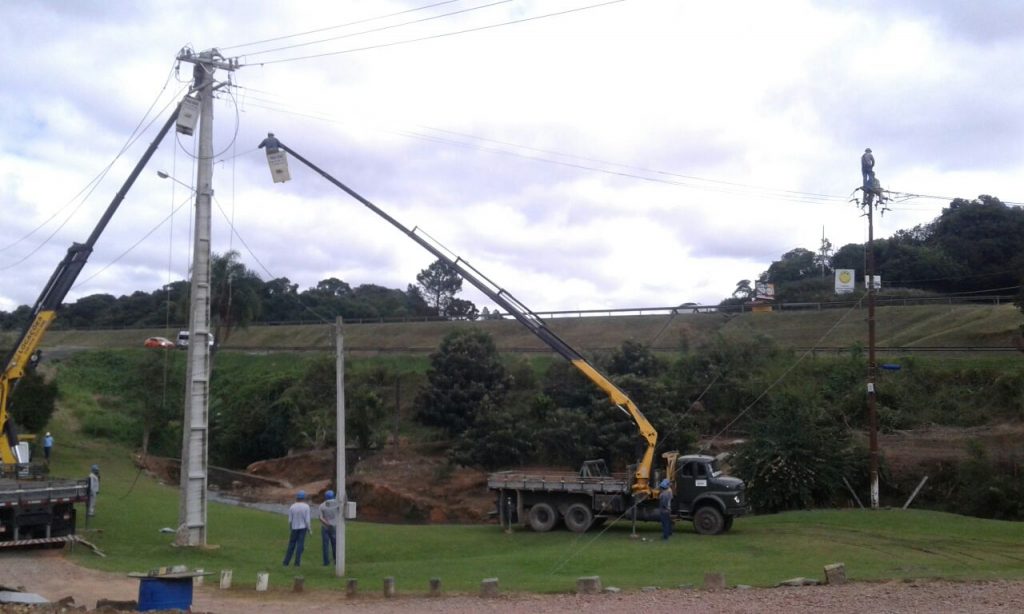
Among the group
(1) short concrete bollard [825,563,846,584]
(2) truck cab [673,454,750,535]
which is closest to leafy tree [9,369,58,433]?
(2) truck cab [673,454,750,535]

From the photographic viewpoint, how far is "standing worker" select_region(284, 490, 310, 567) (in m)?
20.9

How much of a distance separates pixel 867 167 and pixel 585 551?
1806 centimetres

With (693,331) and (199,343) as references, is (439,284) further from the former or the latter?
(199,343)

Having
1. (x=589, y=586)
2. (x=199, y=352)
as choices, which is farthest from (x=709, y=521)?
(x=199, y=352)

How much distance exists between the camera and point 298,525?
69.1 ft

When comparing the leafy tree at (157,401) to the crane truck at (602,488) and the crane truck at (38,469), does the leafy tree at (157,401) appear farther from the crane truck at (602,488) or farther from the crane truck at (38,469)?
the crane truck at (602,488)

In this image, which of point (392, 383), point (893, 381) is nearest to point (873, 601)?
point (893, 381)

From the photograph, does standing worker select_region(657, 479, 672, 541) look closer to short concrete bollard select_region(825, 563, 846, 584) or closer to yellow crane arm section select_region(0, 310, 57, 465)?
short concrete bollard select_region(825, 563, 846, 584)

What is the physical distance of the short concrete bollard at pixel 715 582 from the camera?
16.5 m

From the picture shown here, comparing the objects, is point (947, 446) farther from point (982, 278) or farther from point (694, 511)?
point (982, 278)

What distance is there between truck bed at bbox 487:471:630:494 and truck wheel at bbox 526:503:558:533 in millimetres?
605

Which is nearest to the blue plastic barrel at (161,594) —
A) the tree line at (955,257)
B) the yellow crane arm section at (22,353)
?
the yellow crane arm section at (22,353)

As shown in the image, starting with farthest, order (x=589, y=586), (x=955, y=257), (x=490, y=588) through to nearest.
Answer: (x=955, y=257), (x=589, y=586), (x=490, y=588)

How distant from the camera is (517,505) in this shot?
30.0m
